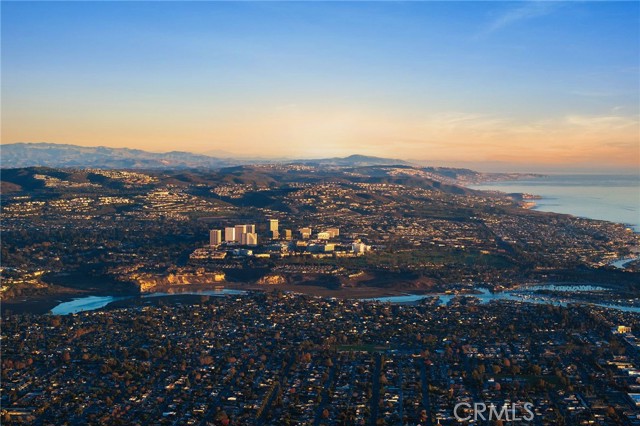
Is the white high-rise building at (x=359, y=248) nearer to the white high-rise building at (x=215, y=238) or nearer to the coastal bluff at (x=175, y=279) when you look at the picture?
the white high-rise building at (x=215, y=238)

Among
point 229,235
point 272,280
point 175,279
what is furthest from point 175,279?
point 229,235

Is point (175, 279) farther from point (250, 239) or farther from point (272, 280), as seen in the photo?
point (250, 239)

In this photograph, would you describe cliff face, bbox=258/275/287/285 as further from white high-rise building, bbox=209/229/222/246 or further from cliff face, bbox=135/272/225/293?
white high-rise building, bbox=209/229/222/246

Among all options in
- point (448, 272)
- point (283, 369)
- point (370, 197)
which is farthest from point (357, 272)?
point (370, 197)

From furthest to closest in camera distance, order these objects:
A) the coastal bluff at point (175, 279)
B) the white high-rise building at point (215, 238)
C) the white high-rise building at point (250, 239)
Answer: the white high-rise building at point (250, 239)
the white high-rise building at point (215, 238)
the coastal bluff at point (175, 279)

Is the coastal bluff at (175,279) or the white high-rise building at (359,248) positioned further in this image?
the white high-rise building at (359,248)

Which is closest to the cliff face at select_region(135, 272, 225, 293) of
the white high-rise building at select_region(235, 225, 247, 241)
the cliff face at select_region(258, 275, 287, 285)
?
the cliff face at select_region(258, 275, 287, 285)

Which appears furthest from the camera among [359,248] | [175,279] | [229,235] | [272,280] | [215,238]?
[229,235]

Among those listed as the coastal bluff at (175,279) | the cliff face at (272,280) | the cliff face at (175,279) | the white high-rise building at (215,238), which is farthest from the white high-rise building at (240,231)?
the cliff face at (272,280)
